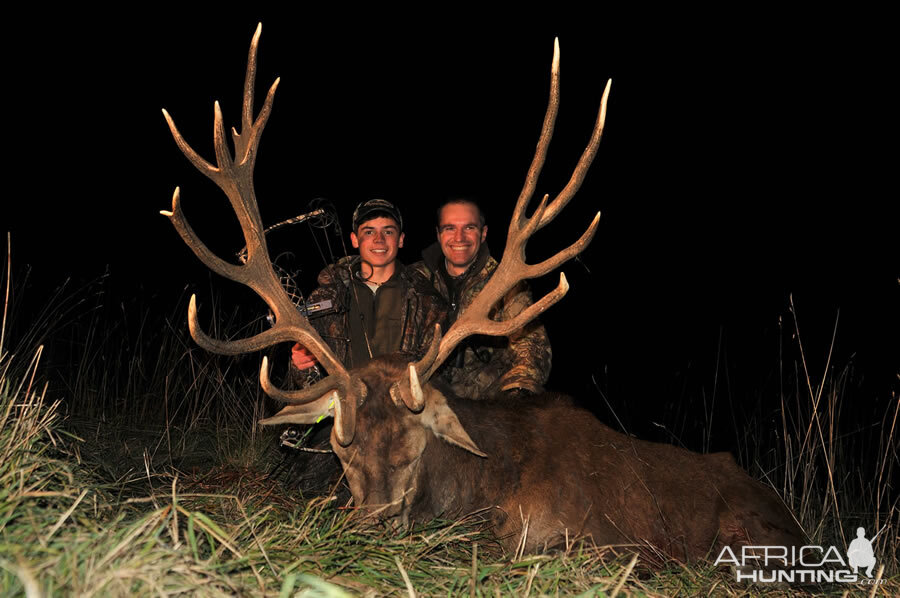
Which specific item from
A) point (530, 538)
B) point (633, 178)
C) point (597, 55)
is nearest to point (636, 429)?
point (530, 538)

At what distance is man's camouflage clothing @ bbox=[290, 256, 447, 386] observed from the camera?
17.6 feet

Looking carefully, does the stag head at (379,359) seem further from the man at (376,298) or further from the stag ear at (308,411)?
the man at (376,298)

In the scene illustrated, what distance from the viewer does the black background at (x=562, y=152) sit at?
2083 cm

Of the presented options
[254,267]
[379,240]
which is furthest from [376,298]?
[254,267]

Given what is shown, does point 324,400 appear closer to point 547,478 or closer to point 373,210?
point 547,478

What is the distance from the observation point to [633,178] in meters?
31.9

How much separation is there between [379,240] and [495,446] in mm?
1995

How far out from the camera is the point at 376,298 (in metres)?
5.53

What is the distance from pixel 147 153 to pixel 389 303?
2068cm

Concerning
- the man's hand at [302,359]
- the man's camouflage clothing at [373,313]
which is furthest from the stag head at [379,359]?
the man's camouflage clothing at [373,313]

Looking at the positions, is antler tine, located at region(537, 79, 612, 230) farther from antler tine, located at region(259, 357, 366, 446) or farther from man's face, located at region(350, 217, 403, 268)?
man's face, located at region(350, 217, 403, 268)

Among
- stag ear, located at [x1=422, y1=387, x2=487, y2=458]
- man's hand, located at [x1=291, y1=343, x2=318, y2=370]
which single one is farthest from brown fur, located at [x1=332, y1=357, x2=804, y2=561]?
man's hand, located at [x1=291, y1=343, x2=318, y2=370]

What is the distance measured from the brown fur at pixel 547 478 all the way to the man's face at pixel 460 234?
152 centimetres

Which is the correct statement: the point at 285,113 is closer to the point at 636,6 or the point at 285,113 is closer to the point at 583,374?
the point at 583,374
